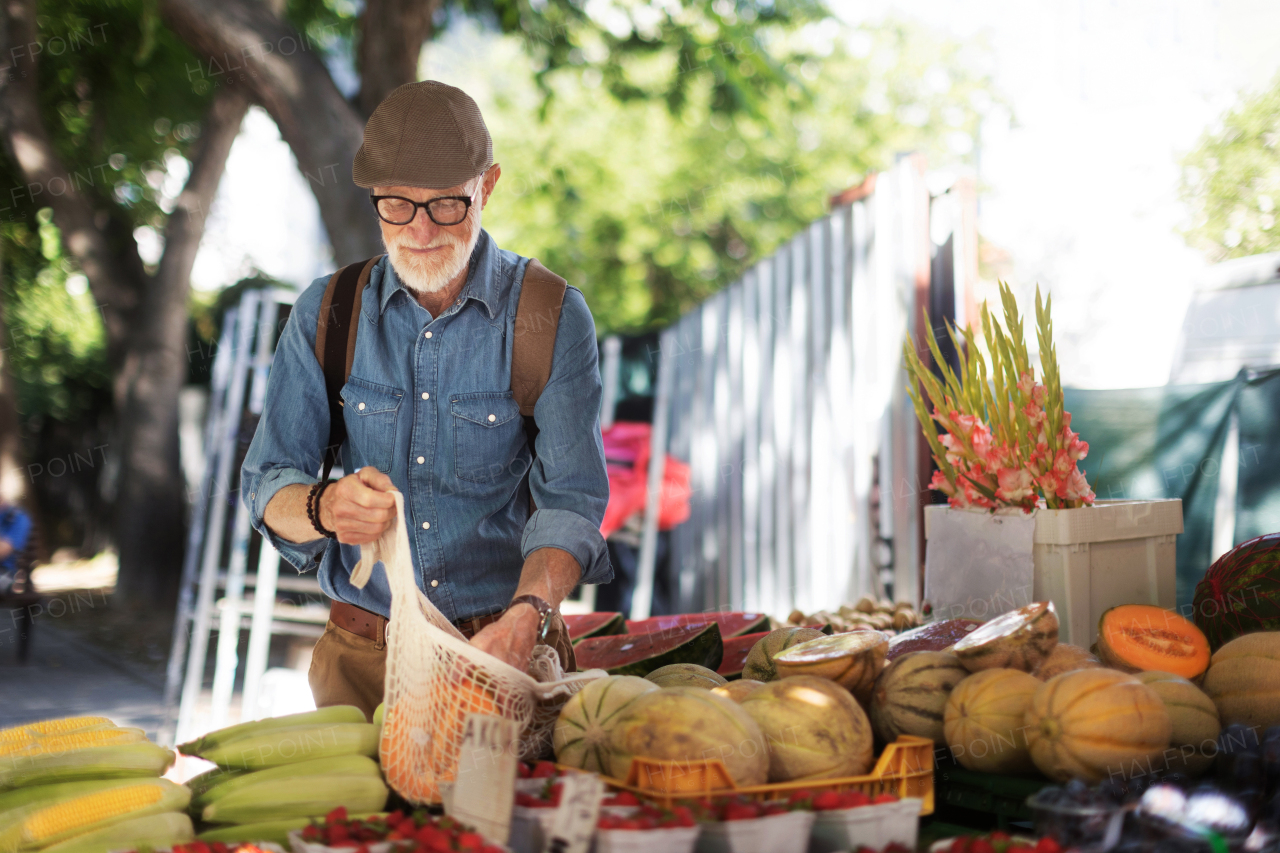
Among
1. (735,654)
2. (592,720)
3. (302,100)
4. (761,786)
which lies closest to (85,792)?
(592,720)

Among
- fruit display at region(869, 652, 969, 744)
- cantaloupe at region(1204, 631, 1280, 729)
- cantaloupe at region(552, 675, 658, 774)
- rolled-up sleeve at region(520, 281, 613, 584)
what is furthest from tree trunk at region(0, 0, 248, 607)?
cantaloupe at region(1204, 631, 1280, 729)

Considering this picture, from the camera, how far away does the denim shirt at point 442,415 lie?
2.27 metres

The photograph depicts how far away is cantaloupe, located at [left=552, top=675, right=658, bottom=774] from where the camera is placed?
5.51ft

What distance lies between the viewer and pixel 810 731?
5.40 feet

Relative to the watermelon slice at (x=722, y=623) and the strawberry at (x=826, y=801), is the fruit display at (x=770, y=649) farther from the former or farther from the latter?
the watermelon slice at (x=722, y=623)

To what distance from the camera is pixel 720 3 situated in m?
9.25

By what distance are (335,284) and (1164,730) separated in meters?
1.91

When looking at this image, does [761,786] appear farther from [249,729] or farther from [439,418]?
[439,418]

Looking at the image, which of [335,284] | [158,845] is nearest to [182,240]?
[335,284]

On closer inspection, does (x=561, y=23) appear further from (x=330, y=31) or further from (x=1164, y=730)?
(x=1164, y=730)

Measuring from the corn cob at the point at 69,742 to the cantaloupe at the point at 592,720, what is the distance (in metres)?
0.82

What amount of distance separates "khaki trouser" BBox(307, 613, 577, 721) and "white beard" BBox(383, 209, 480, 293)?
82 centimetres

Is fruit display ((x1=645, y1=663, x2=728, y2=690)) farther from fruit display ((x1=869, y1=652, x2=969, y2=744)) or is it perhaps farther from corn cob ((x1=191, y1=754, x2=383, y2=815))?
corn cob ((x1=191, y1=754, x2=383, y2=815))

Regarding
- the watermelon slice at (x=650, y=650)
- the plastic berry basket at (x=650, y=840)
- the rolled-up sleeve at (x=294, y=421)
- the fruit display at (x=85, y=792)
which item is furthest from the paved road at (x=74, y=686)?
the plastic berry basket at (x=650, y=840)
